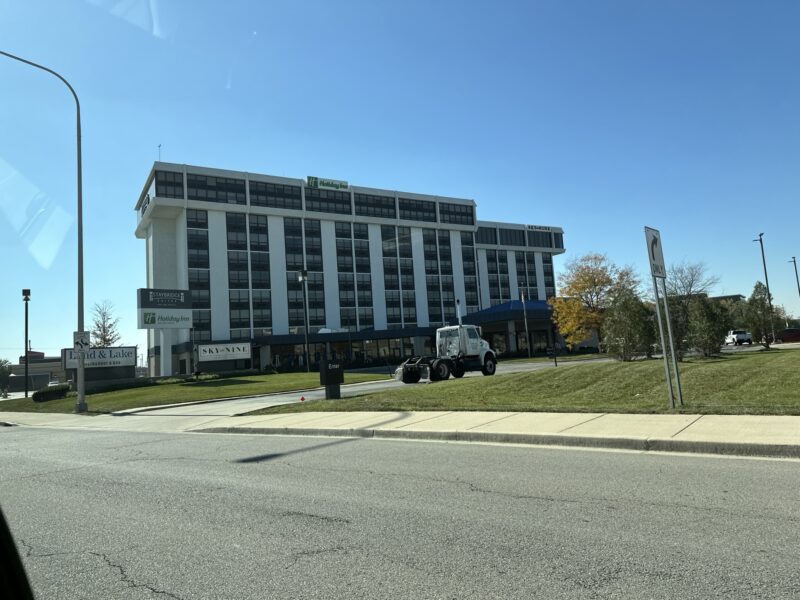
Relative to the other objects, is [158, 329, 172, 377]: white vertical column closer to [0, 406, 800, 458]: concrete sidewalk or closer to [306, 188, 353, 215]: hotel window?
[306, 188, 353, 215]: hotel window

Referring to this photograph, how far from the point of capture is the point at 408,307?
9725 centimetres

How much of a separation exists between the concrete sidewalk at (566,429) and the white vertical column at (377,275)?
7767 centimetres

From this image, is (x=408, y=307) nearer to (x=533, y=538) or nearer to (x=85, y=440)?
(x=85, y=440)

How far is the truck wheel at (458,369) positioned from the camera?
94.4ft

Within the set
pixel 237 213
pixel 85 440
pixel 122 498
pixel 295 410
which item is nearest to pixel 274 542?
pixel 122 498

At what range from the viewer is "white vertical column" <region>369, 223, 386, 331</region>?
93938mm

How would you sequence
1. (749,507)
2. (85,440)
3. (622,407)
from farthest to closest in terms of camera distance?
(85,440) → (622,407) → (749,507)

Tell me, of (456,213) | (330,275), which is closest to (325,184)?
(330,275)

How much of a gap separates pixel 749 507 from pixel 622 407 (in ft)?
21.9

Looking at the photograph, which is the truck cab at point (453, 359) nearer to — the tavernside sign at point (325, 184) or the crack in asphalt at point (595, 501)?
the crack in asphalt at point (595, 501)

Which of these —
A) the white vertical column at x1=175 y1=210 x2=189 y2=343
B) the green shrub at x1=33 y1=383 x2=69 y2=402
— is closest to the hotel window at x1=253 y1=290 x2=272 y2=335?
the white vertical column at x1=175 y1=210 x2=189 y2=343

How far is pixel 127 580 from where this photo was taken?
14.4 feet

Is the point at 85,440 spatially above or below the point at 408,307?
below

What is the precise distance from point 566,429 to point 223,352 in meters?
52.5
